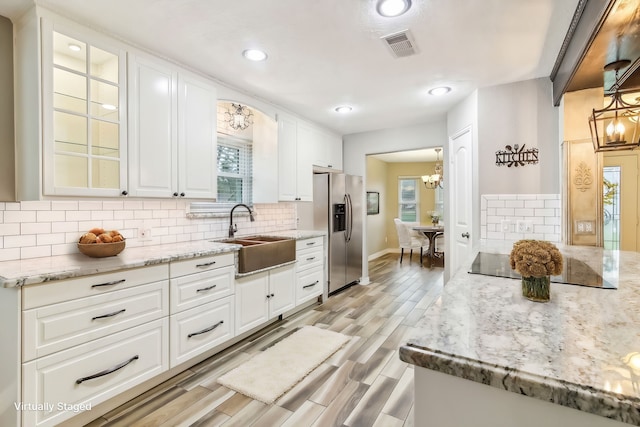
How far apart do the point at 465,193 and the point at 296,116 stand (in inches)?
87.4

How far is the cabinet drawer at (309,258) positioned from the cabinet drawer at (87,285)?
5.11 ft

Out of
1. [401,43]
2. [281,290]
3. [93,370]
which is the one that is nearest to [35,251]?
[93,370]

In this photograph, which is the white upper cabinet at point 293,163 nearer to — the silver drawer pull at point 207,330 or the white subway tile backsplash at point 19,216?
the silver drawer pull at point 207,330

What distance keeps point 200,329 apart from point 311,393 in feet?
3.08

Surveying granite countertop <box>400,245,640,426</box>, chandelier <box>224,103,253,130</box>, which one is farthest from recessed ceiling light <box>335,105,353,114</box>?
granite countertop <box>400,245,640,426</box>

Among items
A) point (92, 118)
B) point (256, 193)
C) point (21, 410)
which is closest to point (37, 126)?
point (92, 118)

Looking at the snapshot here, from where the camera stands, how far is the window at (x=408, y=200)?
308 inches

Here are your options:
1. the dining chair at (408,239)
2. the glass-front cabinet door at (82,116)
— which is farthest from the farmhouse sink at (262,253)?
the dining chair at (408,239)

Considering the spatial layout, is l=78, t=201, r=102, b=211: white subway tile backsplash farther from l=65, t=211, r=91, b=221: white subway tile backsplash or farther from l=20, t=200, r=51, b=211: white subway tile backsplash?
l=20, t=200, r=51, b=211: white subway tile backsplash

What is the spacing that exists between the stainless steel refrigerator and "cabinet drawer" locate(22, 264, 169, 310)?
7.97 ft

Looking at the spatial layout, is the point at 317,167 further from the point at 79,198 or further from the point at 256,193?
the point at 79,198

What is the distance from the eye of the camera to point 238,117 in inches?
131

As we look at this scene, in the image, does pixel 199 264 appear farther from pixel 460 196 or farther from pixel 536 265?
pixel 460 196

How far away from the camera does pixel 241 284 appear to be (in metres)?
2.60
